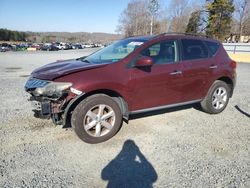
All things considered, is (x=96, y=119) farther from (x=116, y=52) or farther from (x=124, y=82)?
(x=116, y=52)

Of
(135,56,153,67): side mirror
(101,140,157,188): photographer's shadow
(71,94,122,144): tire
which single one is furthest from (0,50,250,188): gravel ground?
(135,56,153,67): side mirror

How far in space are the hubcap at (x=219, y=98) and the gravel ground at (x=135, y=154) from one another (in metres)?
0.40

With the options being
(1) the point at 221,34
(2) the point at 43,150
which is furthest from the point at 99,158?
(1) the point at 221,34

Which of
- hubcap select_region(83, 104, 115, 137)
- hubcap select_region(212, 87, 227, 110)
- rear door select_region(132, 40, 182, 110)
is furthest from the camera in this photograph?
hubcap select_region(212, 87, 227, 110)

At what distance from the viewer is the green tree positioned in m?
47.6

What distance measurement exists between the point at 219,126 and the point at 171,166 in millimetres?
2058

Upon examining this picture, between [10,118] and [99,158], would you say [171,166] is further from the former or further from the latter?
[10,118]

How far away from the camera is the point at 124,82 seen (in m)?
4.07

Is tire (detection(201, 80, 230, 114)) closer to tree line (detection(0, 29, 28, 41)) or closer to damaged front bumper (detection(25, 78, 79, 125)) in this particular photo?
damaged front bumper (detection(25, 78, 79, 125))

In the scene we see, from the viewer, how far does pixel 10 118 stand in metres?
5.07

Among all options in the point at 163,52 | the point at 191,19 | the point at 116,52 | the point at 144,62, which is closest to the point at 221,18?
the point at 191,19

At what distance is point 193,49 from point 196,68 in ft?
1.44

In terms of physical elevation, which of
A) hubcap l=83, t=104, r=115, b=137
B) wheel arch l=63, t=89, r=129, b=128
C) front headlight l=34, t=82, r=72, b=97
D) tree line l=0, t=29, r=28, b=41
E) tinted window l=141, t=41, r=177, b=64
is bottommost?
hubcap l=83, t=104, r=115, b=137

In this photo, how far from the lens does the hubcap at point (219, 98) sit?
557 cm
